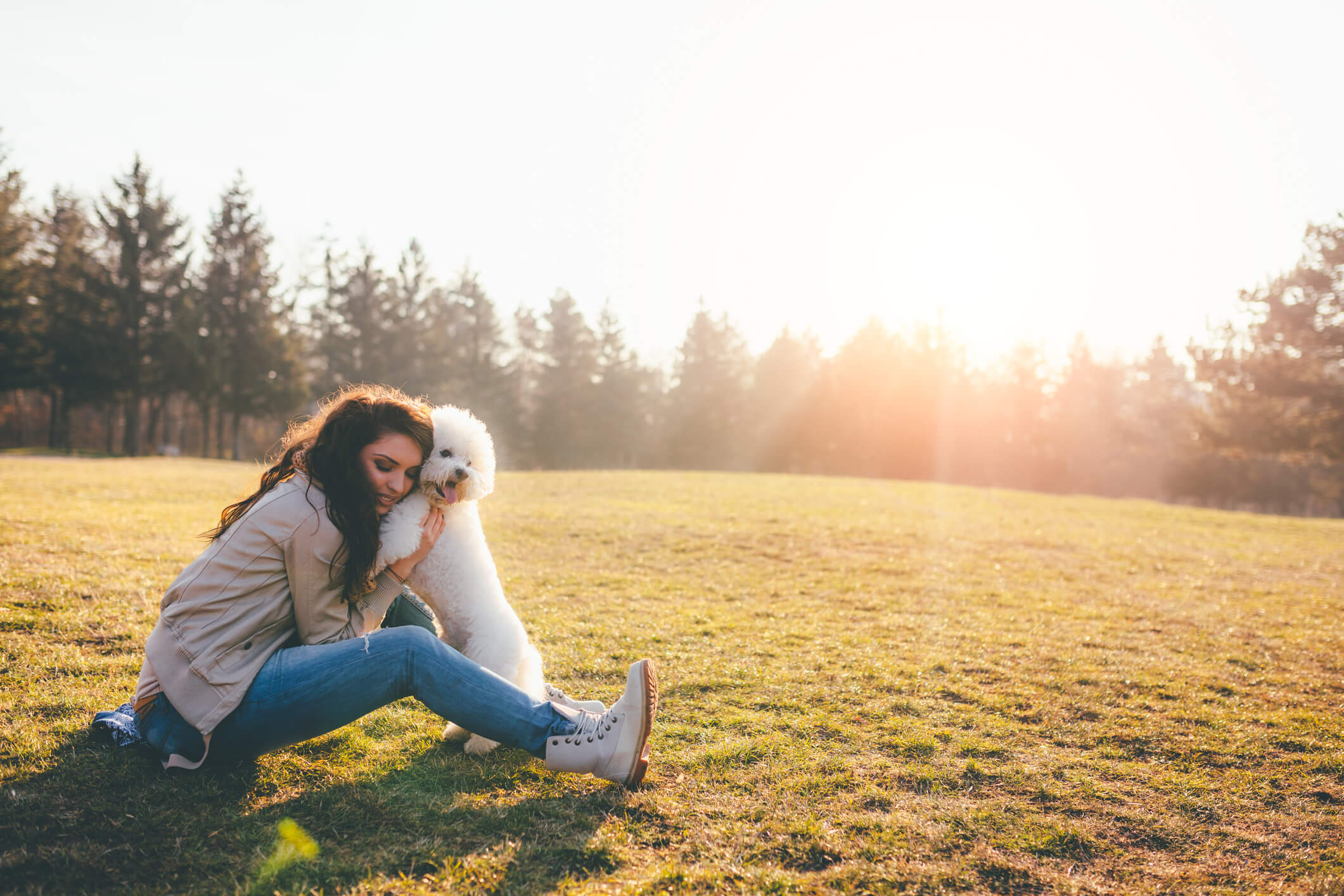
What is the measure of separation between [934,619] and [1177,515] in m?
15.3

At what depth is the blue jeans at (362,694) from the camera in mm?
2678

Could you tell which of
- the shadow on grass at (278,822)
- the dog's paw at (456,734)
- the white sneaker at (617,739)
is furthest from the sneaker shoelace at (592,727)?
the dog's paw at (456,734)

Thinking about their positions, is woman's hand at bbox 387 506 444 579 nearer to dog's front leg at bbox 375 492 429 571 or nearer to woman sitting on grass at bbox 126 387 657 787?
dog's front leg at bbox 375 492 429 571

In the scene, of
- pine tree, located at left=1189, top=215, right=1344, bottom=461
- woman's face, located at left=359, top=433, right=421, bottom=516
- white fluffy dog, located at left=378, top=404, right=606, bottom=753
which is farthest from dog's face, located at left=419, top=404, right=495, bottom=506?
pine tree, located at left=1189, top=215, right=1344, bottom=461

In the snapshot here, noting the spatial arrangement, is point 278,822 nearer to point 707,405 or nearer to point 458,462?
point 458,462

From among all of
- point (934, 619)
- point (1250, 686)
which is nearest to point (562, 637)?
point (934, 619)

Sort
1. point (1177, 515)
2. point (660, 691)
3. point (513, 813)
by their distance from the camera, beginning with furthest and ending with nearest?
point (1177, 515)
point (660, 691)
point (513, 813)

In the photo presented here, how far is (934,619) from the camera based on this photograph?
21.6ft

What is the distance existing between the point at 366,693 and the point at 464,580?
0.71 metres

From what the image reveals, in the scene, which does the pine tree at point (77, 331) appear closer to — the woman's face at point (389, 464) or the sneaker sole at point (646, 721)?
the woman's face at point (389, 464)

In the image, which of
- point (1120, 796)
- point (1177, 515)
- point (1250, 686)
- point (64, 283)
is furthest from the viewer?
point (64, 283)

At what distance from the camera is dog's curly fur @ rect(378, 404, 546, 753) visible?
3275 mm

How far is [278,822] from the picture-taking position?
2633mm

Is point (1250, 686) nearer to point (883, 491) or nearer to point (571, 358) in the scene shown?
point (883, 491)
